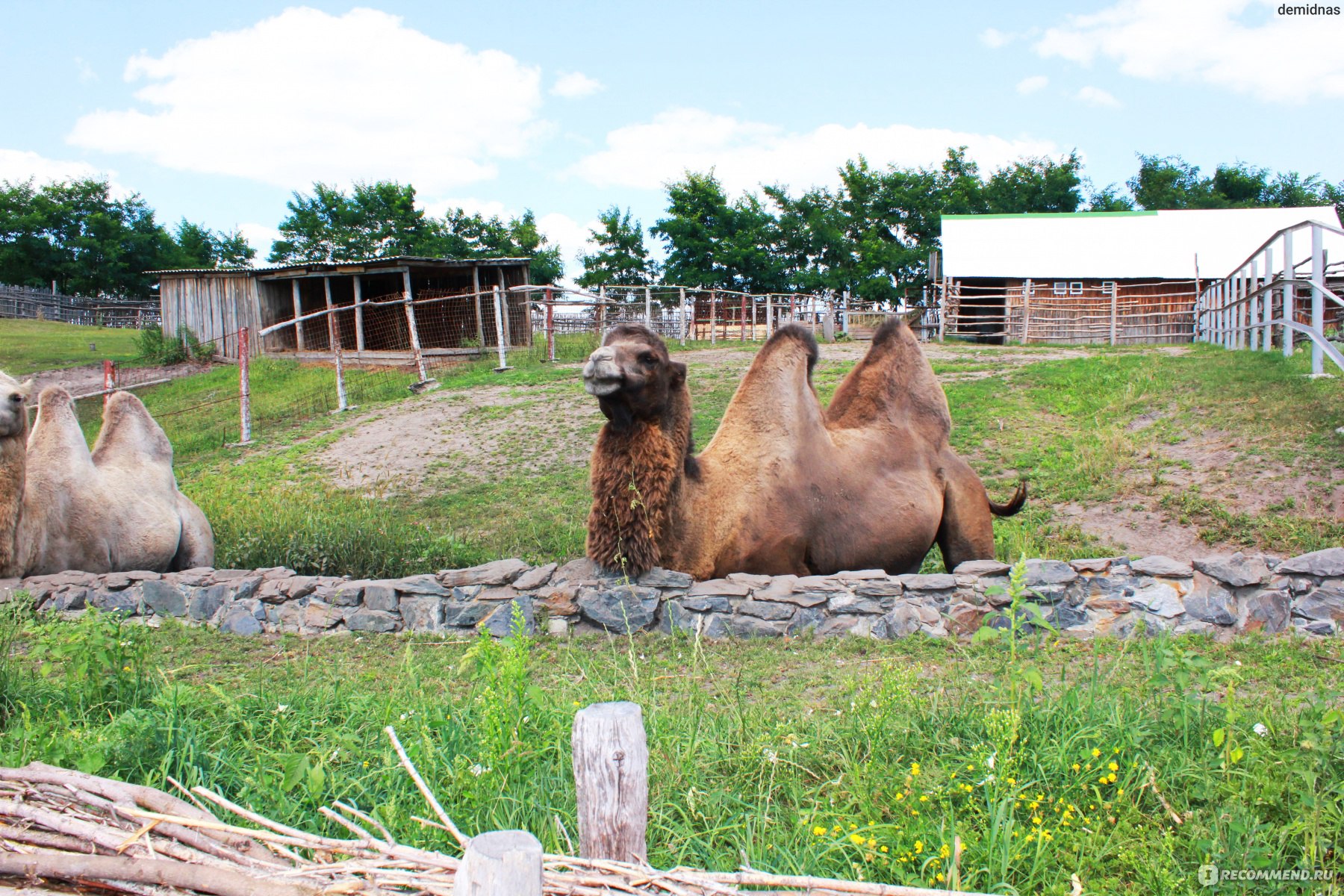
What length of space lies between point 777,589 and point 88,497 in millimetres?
5484

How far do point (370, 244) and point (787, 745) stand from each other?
151 ft

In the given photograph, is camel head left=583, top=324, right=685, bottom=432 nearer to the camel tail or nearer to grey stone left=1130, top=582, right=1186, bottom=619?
the camel tail

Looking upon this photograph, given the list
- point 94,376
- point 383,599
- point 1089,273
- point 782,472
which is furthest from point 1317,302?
point 1089,273

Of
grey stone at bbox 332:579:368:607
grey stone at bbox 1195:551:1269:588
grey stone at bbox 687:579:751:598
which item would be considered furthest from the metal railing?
grey stone at bbox 332:579:368:607

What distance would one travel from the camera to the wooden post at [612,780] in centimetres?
249

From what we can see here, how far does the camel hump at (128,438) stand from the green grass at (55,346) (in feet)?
48.5

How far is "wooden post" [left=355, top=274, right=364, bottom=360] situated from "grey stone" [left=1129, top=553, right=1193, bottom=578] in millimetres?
18788

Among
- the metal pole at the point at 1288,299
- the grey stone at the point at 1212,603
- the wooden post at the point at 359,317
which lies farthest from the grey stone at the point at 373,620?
the wooden post at the point at 359,317

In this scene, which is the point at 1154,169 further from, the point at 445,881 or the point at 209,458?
the point at 445,881

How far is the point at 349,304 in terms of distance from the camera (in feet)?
86.2

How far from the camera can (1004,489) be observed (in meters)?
9.55

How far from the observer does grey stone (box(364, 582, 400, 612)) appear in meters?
6.22

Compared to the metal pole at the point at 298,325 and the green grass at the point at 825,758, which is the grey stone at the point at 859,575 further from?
the metal pole at the point at 298,325

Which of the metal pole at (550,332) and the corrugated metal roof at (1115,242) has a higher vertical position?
the corrugated metal roof at (1115,242)
